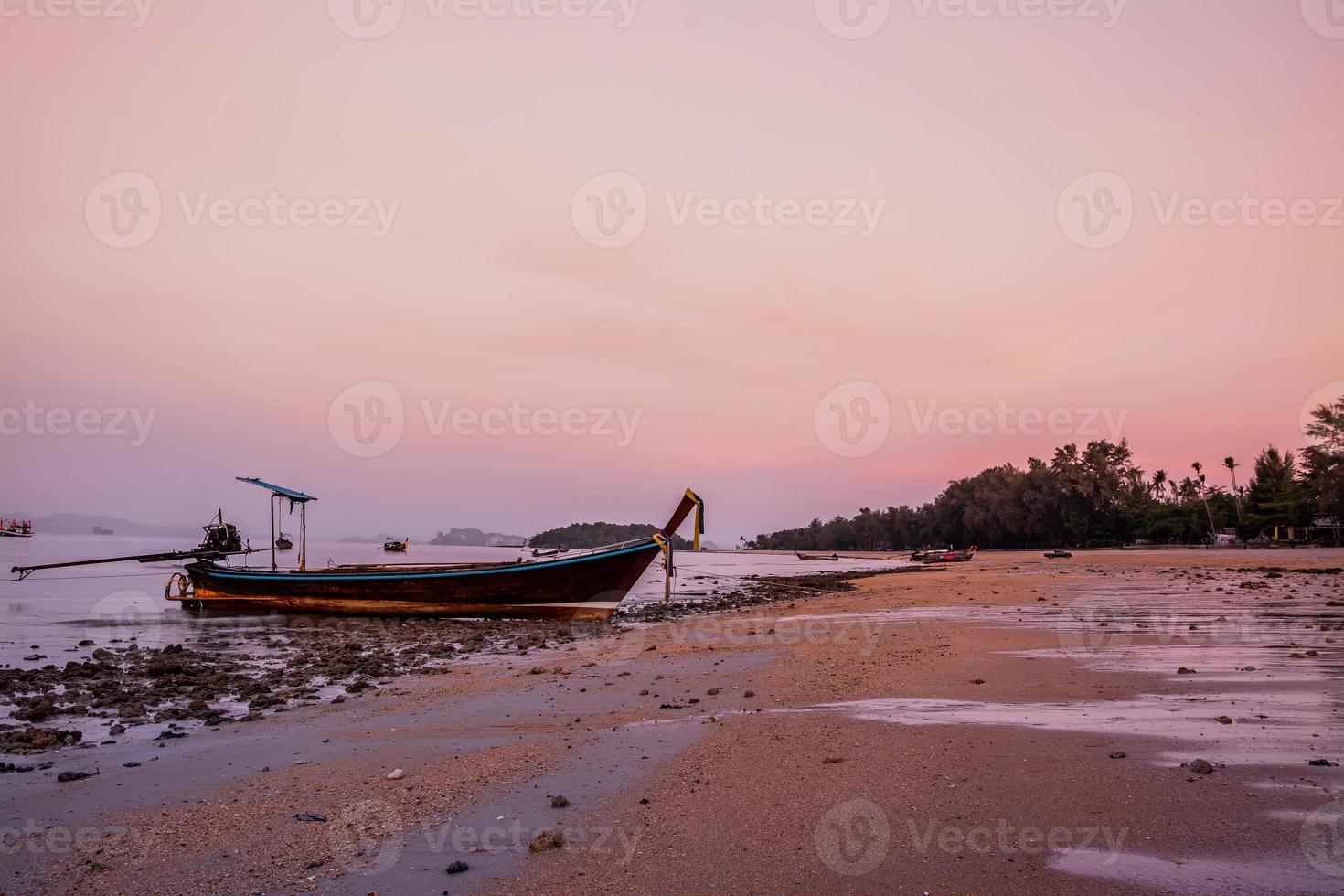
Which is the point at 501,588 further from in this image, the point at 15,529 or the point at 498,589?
the point at 15,529

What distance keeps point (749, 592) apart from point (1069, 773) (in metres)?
32.3

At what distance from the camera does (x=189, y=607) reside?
97.5ft

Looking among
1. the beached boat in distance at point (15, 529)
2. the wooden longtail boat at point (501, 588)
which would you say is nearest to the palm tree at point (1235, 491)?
the wooden longtail boat at point (501, 588)

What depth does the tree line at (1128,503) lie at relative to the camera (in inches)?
2618

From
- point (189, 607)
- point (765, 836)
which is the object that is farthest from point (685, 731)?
point (189, 607)

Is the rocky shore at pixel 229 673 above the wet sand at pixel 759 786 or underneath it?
underneath

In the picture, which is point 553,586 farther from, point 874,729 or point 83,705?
point 874,729

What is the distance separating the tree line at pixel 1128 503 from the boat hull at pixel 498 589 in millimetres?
63668

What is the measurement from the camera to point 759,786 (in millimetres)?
5766

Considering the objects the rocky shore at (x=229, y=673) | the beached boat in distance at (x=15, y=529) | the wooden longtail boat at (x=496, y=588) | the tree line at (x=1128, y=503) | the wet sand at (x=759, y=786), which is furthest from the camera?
the beached boat in distance at (x=15, y=529)

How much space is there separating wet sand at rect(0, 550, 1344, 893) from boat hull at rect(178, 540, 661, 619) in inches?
527

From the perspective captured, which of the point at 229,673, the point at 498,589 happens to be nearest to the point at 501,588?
the point at 498,589

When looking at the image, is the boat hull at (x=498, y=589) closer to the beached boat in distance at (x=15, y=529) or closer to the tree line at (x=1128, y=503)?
the tree line at (x=1128, y=503)

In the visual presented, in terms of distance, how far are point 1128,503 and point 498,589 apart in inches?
3497
